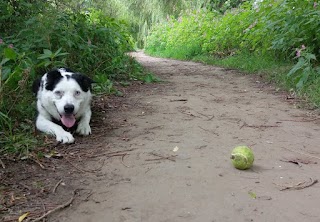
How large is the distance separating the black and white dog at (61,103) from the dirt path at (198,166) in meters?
0.28

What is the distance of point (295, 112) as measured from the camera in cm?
424

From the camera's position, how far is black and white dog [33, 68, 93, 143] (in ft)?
10.6

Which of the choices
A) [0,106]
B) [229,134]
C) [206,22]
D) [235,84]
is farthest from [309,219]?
[206,22]

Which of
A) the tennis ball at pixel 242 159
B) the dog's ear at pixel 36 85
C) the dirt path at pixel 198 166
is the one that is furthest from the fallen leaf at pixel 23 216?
the dog's ear at pixel 36 85

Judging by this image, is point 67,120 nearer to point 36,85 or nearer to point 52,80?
point 52,80

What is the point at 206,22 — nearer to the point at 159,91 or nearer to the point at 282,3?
the point at 282,3

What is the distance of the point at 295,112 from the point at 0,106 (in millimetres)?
3351

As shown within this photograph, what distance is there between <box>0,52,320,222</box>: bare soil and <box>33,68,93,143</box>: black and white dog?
0.20 m

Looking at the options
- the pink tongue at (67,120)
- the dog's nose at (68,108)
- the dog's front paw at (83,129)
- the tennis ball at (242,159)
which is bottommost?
the dog's front paw at (83,129)

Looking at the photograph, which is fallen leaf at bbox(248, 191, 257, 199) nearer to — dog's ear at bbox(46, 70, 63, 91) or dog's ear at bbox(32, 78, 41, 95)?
dog's ear at bbox(46, 70, 63, 91)

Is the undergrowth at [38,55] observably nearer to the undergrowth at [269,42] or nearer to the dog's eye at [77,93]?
the dog's eye at [77,93]

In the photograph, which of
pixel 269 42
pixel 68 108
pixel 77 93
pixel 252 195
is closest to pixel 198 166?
pixel 252 195

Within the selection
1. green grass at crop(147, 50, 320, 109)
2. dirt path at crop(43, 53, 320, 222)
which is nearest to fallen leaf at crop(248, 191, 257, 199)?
dirt path at crop(43, 53, 320, 222)

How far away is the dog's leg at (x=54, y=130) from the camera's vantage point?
10.1ft
